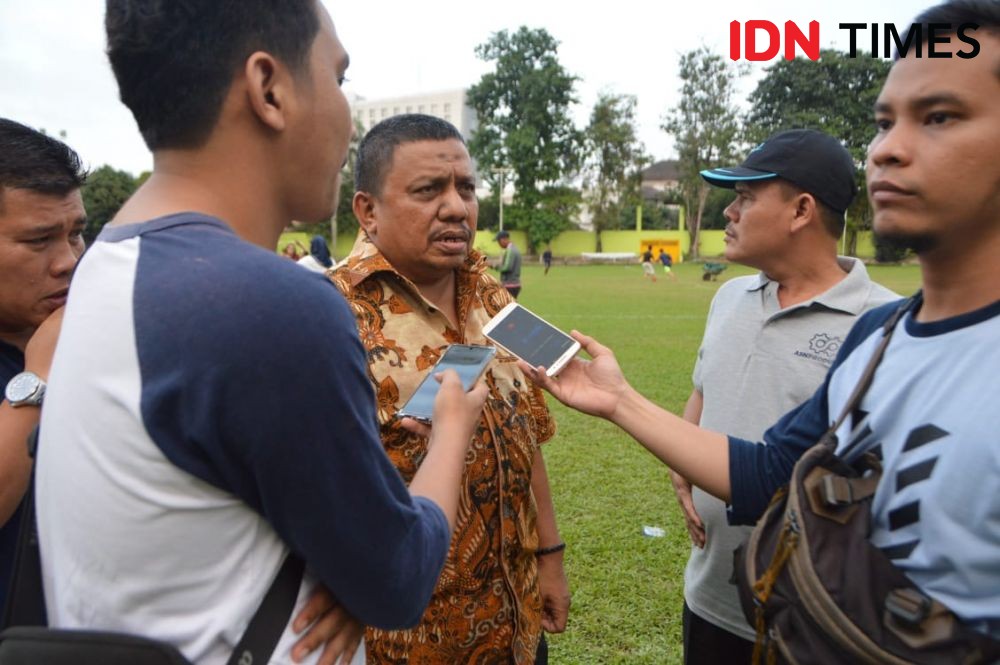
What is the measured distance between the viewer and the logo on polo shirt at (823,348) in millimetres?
2672

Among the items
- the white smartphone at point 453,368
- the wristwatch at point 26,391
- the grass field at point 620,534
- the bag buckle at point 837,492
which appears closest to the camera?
the bag buckle at point 837,492

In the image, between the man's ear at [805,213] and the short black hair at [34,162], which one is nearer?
the short black hair at [34,162]

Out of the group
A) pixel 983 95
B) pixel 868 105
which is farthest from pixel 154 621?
pixel 868 105

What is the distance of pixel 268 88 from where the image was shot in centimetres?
124

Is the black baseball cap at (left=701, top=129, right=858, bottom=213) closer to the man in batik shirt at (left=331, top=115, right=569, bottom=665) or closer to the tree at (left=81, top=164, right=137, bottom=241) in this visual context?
the man in batik shirt at (left=331, top=115, right=569, bottom=665)

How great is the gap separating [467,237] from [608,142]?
5268 cm

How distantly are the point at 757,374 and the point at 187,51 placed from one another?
232cm

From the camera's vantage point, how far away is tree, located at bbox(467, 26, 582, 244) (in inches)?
2076

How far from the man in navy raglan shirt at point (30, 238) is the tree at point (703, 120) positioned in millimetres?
49611

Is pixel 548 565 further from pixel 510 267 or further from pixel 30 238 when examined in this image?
pixel 510 267

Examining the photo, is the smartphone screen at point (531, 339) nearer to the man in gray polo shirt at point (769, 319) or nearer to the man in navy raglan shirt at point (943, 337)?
the man in navy raglan shirt at point (943, 337)

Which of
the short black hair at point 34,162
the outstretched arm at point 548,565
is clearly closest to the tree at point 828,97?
the outstretched arm at point 548,565

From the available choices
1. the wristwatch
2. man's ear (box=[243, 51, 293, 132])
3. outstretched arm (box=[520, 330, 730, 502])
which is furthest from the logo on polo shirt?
the wristwatch

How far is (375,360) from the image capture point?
229 centimetres
